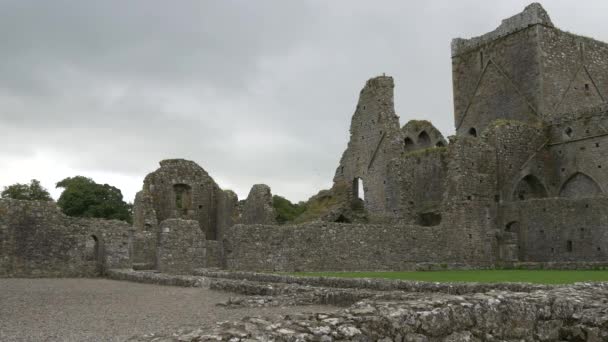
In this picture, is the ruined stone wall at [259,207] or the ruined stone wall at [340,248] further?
the ruined stone wall at [259,207]

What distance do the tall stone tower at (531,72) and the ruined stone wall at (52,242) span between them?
21139mm

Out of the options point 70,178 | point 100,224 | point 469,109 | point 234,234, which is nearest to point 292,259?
point 234,234

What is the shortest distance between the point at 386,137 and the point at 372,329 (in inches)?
973

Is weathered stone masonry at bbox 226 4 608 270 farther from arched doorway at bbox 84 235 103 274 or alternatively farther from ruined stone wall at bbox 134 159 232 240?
ruined stone wall at bbox 134 159 232 240

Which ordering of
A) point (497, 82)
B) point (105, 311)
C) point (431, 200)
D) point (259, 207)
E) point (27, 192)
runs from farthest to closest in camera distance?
point (27, 192)
point (497, 82)
point (431, 200)
point (259, 207)
point (105, 311)

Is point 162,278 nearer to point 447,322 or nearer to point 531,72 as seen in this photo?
point 447,322

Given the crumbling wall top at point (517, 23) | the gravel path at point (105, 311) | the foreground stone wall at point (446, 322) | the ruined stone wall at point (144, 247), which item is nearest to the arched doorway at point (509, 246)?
the crumbling wall top at point (517, 23)

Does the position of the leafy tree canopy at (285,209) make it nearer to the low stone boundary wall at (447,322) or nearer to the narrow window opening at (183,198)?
the narrow window opening at (183,198)

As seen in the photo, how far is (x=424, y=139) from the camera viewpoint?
35625 mm

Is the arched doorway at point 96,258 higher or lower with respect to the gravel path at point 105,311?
higher

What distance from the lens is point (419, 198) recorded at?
30.4 metres

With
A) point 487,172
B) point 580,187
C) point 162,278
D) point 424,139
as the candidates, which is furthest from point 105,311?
point 424,139

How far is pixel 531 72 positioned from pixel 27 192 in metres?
36.2

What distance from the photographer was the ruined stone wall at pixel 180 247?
18922mm
